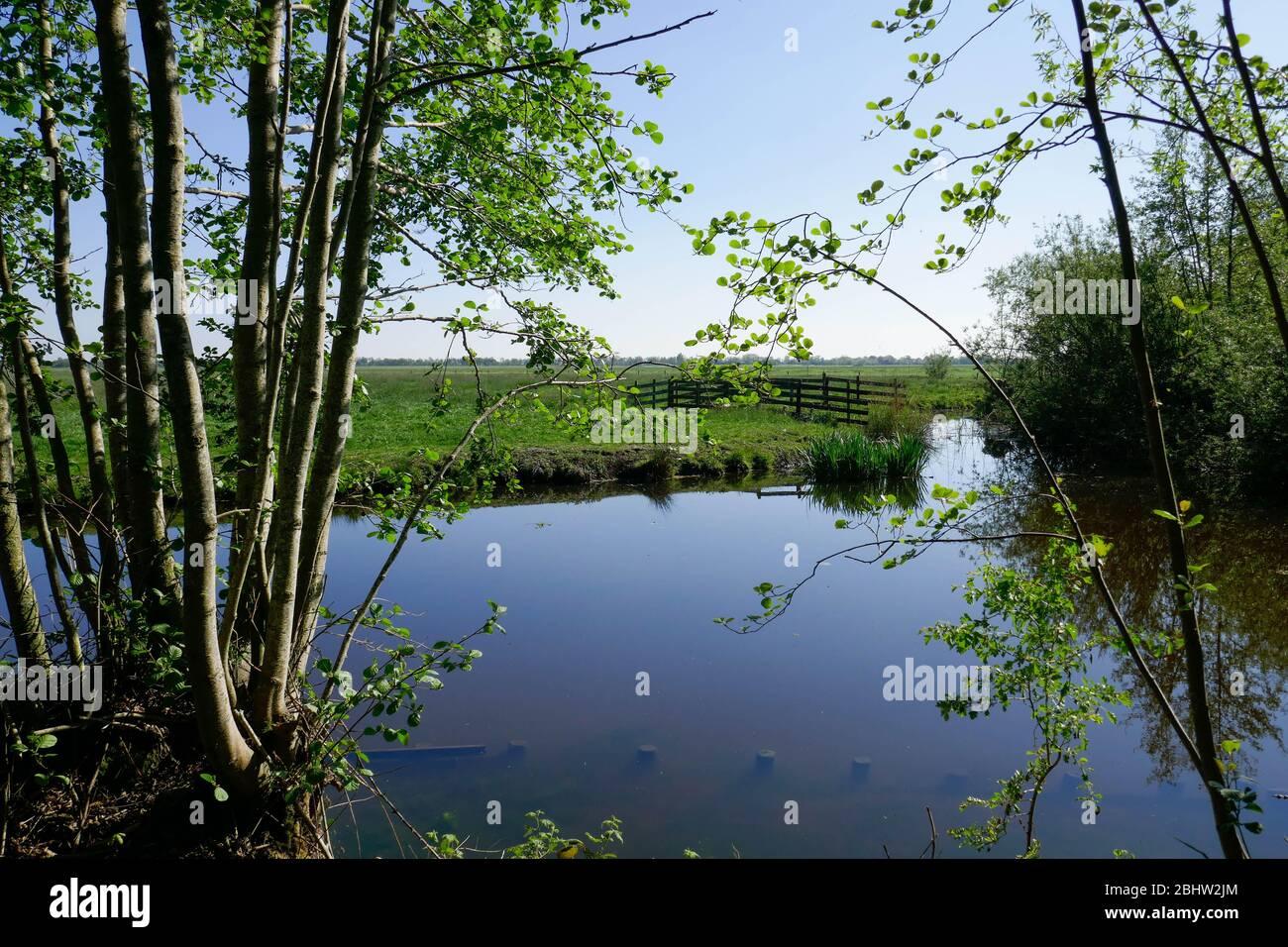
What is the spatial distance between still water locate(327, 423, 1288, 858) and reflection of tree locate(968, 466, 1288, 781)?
0.11ft

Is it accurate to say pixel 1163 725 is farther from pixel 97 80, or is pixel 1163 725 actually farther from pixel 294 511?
pixel 97 80

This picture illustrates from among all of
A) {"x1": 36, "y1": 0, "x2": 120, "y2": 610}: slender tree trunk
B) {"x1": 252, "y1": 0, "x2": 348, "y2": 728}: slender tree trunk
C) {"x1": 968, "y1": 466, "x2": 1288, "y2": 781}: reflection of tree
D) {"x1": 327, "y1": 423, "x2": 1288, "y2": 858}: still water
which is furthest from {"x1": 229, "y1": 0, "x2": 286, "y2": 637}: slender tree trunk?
{"x1": 968, "y1": 466, "x2": 1288, "y2": 781}: reflection of tree

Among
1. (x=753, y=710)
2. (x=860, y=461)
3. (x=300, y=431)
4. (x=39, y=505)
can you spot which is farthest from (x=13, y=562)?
(x=860, y=461)

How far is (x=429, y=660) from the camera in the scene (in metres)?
2.86

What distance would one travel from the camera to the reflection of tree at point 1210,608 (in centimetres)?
569

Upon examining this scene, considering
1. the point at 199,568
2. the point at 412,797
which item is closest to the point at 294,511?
the point at 199,568

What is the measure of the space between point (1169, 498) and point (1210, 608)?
8.03 m

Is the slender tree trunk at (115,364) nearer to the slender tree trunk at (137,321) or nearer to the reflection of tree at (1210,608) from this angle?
the slender tree trunk at (137,321)

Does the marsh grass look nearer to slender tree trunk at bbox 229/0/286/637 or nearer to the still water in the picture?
the still water

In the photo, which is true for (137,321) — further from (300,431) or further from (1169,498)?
(1169,498)

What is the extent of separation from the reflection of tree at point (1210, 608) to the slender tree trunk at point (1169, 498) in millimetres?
611

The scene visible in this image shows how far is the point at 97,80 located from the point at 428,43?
4.66 ft

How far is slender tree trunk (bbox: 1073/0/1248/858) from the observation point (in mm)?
1523

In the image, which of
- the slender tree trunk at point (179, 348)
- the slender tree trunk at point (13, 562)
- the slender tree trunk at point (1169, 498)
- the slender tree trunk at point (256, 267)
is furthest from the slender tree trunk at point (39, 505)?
the slender tree trunk at point (1169, 498)
